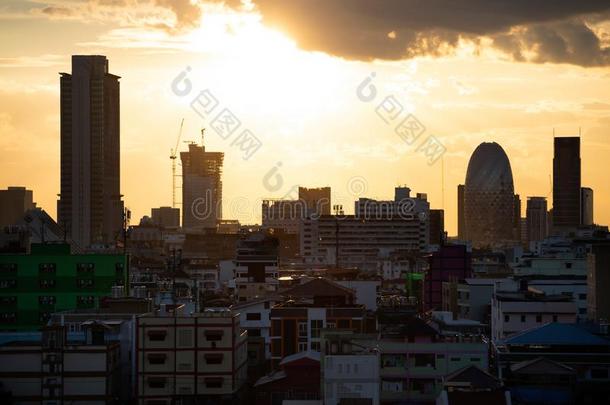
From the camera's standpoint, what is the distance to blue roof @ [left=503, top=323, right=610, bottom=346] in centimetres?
4753

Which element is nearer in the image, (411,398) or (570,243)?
(411,398)

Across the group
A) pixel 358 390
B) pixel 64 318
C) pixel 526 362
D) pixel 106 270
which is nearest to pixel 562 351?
pixel 526 362

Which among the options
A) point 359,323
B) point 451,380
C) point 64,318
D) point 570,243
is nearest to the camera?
point 451,380

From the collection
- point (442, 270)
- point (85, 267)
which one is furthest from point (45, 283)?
point (442, 270)

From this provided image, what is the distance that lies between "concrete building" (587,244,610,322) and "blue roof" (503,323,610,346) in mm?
21094

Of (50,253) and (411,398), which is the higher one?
(50,253)

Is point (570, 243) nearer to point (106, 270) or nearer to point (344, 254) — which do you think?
point (106, 270)

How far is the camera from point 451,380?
140 ft

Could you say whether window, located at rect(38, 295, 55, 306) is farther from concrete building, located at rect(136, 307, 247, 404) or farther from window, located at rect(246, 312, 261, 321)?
concrete building, located at rect(136, 307, 247, 404)

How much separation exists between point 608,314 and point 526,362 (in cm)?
2547

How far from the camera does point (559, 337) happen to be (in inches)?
1884

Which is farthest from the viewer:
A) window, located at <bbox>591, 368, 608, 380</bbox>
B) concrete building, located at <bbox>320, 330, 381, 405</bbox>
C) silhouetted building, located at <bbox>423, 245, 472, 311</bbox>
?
silhouetted building, located at <bbox>423, 245, 472, 311</bbox>

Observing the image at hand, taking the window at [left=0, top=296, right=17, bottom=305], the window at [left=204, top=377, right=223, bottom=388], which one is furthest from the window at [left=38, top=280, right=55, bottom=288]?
the window at [left=204, top=377, right=223, bottom=388]

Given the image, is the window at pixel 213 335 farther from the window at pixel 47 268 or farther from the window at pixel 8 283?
the window at pixel 8 283
